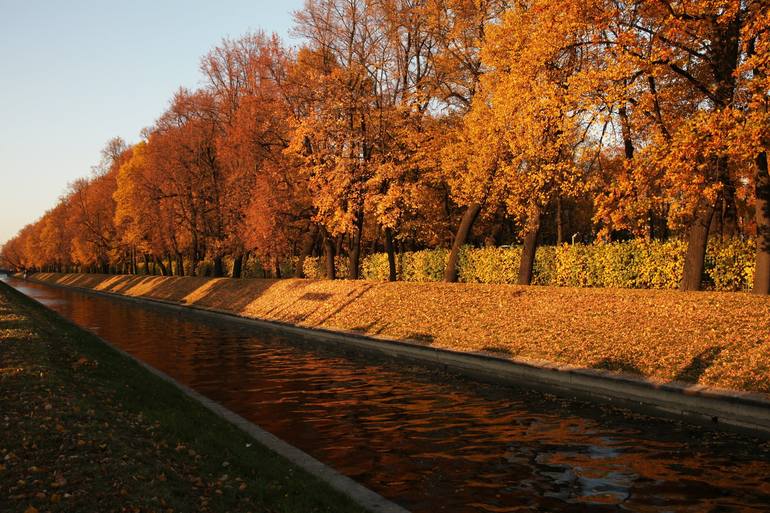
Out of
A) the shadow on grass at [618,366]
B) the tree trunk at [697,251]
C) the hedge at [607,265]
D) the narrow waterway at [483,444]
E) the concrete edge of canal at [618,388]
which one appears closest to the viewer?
the narrow waterway at [483,444]

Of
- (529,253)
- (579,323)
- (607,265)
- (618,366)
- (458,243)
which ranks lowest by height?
(618,366)

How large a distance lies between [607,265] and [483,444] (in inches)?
631

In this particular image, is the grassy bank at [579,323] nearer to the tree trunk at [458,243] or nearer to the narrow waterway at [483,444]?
the narrow waterway at [483,444]

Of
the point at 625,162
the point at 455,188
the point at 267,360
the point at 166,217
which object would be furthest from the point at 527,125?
the point at 166,217

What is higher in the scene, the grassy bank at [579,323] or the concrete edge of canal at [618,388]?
the grassy bank at [579,323]

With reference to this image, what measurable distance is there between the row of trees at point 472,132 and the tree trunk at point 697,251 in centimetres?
6

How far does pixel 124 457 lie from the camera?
7098 mm

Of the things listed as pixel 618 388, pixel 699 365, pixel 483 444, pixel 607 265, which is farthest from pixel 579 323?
pixel 483 444

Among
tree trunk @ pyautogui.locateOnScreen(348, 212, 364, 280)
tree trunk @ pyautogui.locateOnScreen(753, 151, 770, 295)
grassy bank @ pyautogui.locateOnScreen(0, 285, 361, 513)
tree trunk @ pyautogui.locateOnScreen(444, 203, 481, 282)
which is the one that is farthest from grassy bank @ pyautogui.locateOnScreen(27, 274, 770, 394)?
grassy bank @ pyautogui.locateOnScreen(0, 285, 361, 513)

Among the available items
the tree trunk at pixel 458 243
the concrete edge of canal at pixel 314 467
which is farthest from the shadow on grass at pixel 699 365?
the tree trunk at pixel 458 243

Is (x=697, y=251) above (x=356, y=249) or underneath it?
underneath

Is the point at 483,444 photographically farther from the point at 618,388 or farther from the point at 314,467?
the point at 618,388

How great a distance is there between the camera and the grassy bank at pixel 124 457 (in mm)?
6074

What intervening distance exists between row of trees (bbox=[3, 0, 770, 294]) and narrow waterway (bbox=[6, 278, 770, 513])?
752 centimetres
